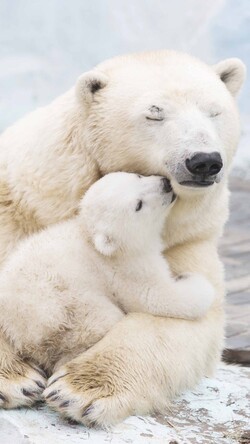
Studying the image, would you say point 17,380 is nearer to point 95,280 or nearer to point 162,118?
point 95,280

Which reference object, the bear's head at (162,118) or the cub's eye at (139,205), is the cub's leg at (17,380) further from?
the bear's head at (162,118)

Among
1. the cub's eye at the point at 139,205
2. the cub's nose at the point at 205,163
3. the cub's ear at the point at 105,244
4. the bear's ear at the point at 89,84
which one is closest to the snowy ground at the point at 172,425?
the cub's ear at the point at 105,244

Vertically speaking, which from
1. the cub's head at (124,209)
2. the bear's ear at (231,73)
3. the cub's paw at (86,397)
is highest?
the bear's ear at (231,73)

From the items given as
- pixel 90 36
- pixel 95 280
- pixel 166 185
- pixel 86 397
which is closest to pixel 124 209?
pixel 166 185

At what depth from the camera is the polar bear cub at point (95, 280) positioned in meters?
3.76

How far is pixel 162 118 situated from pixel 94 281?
65 centimetres

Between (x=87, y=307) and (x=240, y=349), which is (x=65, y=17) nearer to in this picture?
(x=240, y=349)

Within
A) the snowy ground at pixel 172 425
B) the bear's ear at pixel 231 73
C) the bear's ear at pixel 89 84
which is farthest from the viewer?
the bear's ear at pixel 231 73

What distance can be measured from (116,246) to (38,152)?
0.66m

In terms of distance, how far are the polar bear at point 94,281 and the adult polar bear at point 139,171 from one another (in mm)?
69

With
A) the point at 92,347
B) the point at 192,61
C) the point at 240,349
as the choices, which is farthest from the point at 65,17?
the point at 92,347

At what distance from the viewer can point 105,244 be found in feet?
12.3

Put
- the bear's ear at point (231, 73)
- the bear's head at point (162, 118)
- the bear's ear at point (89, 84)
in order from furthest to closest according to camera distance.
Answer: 1. the bear's ear at point (231, 73)
2. the bear's ear at point (89, 84)
3. the bear's head at point (162, 118)

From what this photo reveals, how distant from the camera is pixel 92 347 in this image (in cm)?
377
